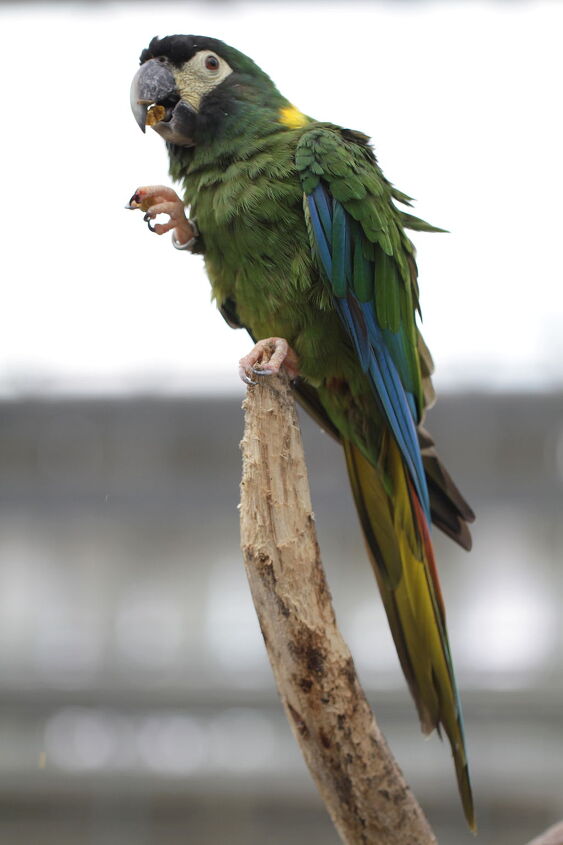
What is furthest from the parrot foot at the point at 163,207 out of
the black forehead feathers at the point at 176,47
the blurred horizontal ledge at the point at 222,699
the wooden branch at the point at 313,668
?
A: the blurred horizontal ledge at the point at 222,699

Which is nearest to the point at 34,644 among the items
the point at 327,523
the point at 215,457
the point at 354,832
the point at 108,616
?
the point at 108,616

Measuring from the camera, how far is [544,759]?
226 centimetres

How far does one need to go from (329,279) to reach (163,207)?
0.83 feet

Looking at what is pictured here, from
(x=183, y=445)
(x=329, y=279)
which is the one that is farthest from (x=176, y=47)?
(x=183, y=445)

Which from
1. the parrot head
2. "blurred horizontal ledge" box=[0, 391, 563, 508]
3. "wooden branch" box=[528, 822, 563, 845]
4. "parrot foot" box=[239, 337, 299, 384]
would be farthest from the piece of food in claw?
"blurred horizontal ledge" box=[0, 391, 563, 508]

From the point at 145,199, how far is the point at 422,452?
521 mm

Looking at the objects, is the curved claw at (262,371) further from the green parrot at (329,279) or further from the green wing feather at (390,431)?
the green wing feather at (390,431)

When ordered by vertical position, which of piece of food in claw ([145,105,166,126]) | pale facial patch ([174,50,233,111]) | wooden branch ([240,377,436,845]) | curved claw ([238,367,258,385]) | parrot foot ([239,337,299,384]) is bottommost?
wooden branch ([240,377,436,845])

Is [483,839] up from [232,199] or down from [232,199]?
down

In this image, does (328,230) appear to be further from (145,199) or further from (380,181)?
(145,199)

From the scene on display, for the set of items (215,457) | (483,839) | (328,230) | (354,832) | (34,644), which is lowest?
(483,839)

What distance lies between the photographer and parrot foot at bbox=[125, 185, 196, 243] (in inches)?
42.2

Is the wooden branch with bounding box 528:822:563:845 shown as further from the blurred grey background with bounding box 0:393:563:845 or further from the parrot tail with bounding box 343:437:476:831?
the blurred grey background with bounding box 0:393:563:845

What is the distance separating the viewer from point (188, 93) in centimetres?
110
